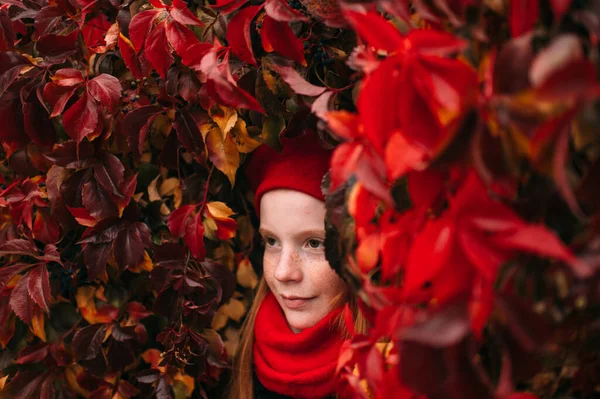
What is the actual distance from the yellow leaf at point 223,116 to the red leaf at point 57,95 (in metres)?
0.22

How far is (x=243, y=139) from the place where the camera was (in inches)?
40.4

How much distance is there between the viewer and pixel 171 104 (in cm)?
101

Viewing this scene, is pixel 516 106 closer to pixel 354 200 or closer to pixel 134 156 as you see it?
pixel 354 200

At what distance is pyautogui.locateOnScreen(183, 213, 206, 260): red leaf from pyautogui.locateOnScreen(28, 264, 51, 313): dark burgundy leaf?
0.24 metres

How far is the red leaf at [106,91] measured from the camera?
3.14 feet

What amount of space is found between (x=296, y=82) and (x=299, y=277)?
34 cm

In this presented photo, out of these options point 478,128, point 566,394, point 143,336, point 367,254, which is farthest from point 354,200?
point 143,336

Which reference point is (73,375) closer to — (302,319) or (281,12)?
(302,319)

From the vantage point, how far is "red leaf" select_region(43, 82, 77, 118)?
959mm

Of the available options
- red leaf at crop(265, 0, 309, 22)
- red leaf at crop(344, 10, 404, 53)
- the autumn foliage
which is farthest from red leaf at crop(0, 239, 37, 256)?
red leaf at crop(344, 10, 404, 53)

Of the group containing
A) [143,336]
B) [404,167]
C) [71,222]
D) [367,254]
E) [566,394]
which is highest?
[404,167]

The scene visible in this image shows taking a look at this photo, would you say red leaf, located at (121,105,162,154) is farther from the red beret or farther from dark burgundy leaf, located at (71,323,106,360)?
dark burgundy leaf, located at (71,323,106,360)

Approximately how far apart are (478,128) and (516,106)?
3cm

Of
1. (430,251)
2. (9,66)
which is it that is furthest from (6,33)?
(430,251)
